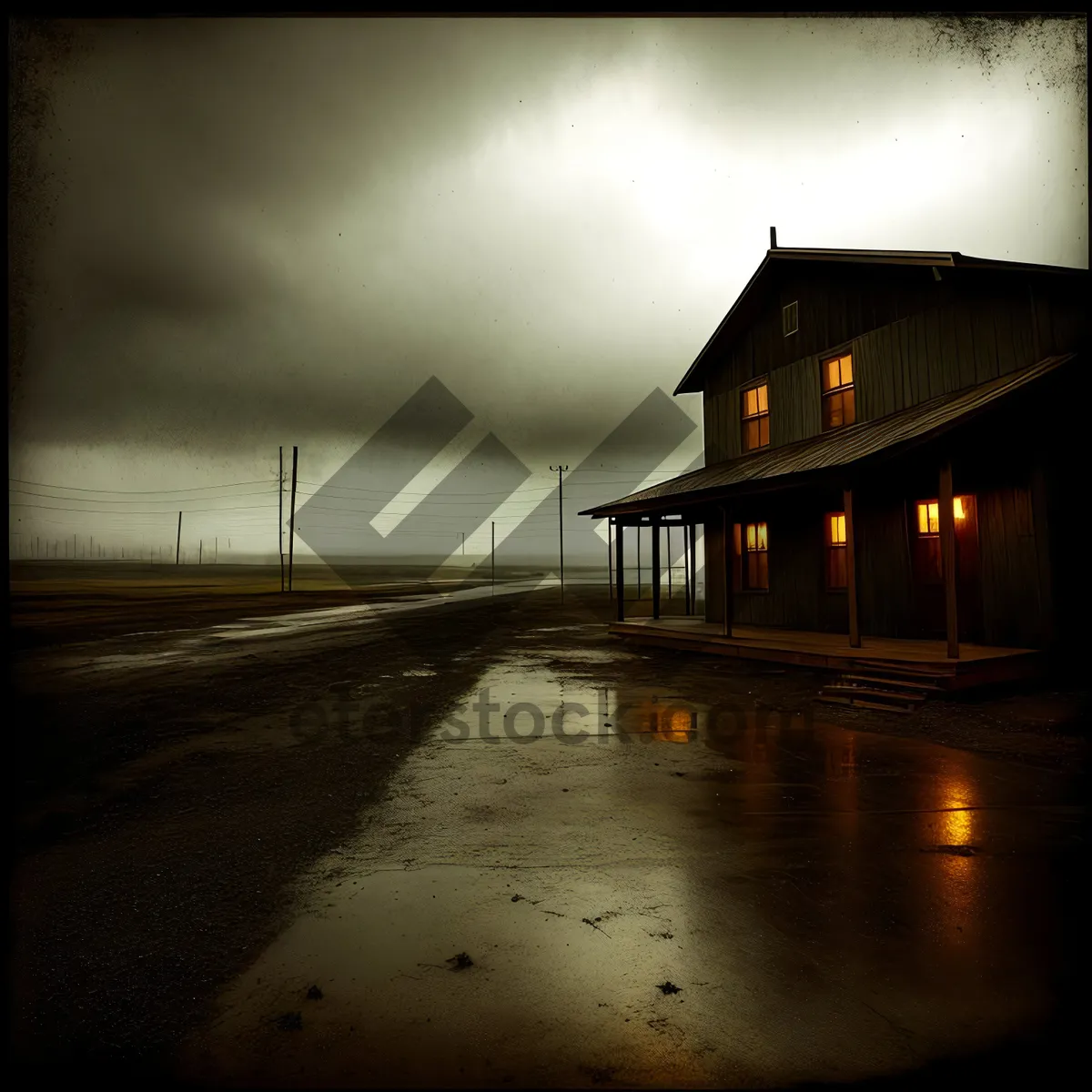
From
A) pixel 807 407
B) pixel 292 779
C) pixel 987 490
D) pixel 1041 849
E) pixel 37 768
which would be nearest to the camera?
pixel 1041 849

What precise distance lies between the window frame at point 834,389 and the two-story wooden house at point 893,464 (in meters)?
0.04

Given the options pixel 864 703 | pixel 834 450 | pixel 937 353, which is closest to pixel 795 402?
pixel 937 353

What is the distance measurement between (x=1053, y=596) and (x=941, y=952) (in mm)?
8851

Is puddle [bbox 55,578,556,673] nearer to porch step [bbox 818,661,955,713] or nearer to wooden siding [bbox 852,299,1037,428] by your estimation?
porch step [bbox 818,661,955,713]

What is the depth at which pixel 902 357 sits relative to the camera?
39.3ft

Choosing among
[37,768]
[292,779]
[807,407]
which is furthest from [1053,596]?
[37,768]

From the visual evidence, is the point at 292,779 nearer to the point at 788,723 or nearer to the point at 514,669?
the point at 788,723

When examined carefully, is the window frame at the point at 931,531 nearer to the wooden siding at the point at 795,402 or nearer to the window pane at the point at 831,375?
the wooden siding at the point at 795,402

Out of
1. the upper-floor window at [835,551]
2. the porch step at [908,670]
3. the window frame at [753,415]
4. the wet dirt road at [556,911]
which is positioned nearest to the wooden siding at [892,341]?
the window frame at [753,415]

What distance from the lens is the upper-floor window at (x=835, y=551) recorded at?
12.9 meters

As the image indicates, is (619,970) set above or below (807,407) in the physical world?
below

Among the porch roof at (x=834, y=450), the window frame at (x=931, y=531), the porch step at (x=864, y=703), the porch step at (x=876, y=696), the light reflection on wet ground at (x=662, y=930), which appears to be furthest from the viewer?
the window frame at (x=931, y=531)

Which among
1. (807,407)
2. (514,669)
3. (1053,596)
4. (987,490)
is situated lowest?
(514,669)

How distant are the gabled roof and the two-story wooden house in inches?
1.6
